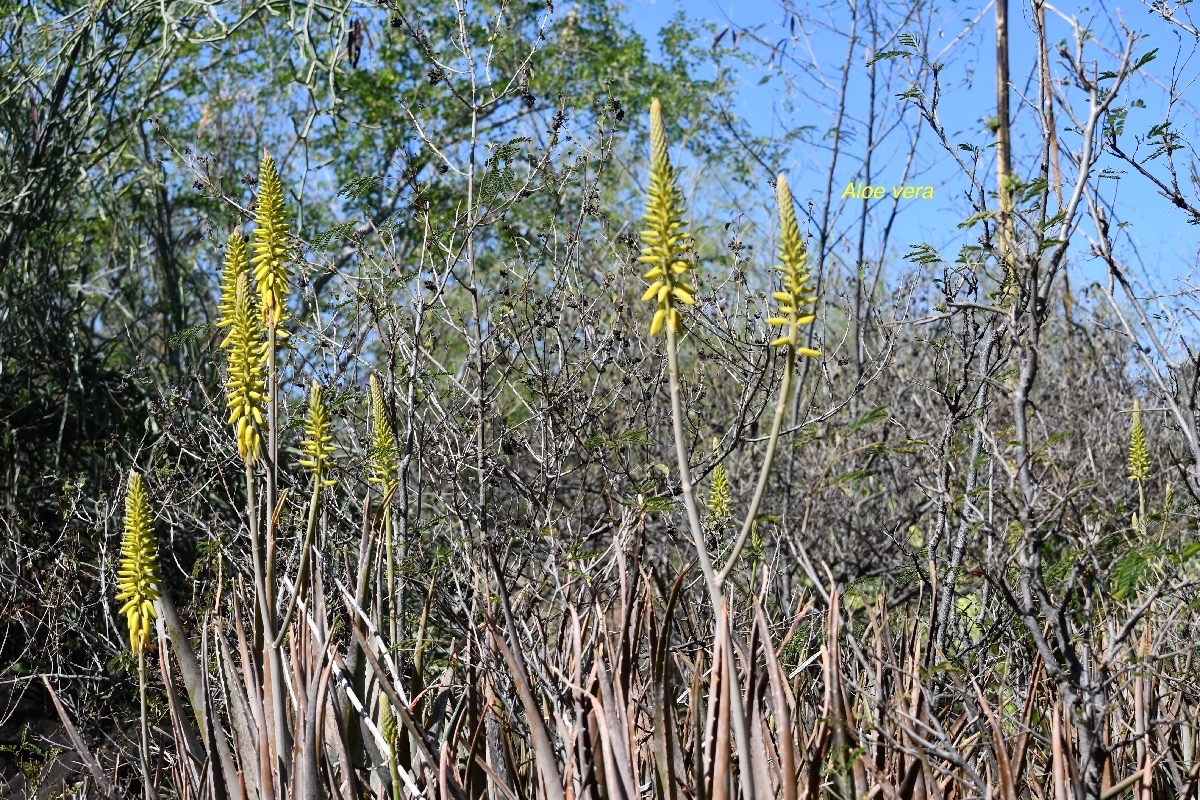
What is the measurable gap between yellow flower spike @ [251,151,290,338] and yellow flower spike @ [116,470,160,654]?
1.60 feet

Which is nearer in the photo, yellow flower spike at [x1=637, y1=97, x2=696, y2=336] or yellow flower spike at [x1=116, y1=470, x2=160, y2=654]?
yellow flower spike at [x1=637, y1=97, x2=696, y2=336]

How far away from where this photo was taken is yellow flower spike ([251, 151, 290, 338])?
2.22 m

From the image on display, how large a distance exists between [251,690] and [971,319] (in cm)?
270

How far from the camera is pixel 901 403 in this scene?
25.8ft

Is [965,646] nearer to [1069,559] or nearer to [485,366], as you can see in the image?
[1069,559]

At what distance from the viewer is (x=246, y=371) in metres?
2.32

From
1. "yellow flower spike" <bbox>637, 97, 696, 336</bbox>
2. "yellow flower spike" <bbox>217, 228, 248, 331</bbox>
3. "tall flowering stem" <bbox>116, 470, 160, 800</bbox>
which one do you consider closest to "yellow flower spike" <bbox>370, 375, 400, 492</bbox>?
"yellow flower spike" <bbox>217, 228, 248, 331</bbox>

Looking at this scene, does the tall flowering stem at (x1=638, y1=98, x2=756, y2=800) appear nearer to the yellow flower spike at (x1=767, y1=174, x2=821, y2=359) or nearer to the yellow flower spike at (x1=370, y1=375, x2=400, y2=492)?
the yellow flower spike at (x1=767, y1=174, x2=821, y2=359)

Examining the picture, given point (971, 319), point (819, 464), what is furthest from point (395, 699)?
point (819, 464)

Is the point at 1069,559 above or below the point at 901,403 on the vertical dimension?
below

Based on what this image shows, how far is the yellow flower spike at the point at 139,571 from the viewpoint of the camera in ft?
7.86

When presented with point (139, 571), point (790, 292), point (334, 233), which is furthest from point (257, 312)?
point (334, 233)

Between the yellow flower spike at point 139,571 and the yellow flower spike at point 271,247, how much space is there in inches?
19.2

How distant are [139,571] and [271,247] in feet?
2.43
